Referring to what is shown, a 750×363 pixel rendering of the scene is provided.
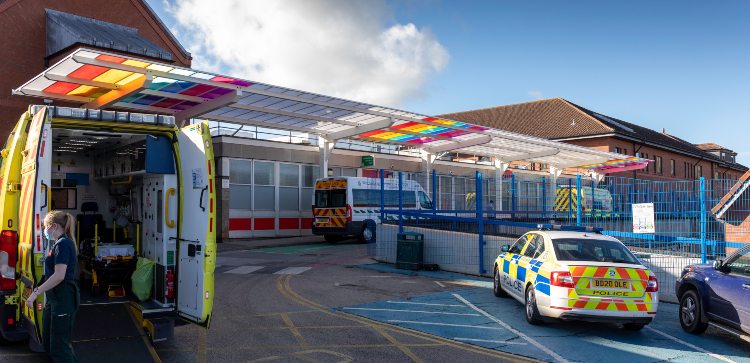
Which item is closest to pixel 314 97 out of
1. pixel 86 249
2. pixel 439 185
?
pixel 439 185

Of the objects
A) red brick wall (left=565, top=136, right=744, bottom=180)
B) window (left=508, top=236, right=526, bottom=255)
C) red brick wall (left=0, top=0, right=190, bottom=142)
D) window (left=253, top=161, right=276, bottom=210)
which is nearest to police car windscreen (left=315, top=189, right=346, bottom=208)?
window (left=253, top=161, right=276, bottom=210)

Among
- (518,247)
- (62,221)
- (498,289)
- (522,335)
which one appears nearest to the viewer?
(62,221)

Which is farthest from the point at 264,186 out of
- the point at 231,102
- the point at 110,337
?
the point at 110,337

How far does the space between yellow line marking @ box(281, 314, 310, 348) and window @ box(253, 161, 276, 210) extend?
17783 millimetres

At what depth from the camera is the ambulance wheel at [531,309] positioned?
9195 mm

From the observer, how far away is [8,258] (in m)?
6.43

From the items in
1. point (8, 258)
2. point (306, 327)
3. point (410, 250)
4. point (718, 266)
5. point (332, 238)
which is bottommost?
point (306, 327)

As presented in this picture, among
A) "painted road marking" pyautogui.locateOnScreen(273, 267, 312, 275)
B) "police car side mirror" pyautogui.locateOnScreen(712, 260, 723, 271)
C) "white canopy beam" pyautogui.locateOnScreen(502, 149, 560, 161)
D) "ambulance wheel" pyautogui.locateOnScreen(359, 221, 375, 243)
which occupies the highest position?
"white canopy beam" pyautogui.locateOnScreen(502, 149, 560, 161)

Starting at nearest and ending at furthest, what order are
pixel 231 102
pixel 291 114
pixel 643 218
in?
1. pixel 643 218
2. pixel 231 102
3. pixel 291 114

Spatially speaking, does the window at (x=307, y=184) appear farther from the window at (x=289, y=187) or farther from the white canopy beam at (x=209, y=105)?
the white canopy beam at (x=209, y=105)

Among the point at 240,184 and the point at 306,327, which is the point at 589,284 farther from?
the point at 240,184

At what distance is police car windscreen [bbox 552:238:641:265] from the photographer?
29.8 ft

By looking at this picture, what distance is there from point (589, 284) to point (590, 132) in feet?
141

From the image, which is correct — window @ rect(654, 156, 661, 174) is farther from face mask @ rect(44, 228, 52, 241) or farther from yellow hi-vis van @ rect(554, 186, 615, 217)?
face mask @ rect(44, 228, 52, 241)
